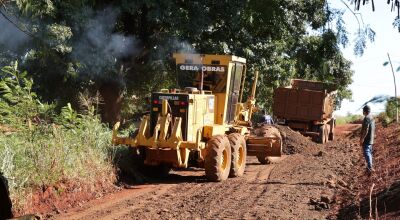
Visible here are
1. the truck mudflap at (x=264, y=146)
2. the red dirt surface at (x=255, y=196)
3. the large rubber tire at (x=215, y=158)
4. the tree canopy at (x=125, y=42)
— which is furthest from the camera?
the tree canopy at (x=125, y=42)

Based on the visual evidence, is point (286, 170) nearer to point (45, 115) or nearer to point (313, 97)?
point (45, 115)

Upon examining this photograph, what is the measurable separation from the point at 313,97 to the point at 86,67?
10.3m

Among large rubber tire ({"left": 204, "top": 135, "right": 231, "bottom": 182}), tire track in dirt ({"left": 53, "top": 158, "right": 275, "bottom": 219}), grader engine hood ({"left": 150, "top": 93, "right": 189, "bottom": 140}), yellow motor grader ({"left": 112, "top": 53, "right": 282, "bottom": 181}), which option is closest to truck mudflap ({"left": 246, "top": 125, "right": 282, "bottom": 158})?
yellow motor grader ({"left": 112, "top": 53, "right": 282, "bottom": 181})

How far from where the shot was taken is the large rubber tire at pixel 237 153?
13.1m

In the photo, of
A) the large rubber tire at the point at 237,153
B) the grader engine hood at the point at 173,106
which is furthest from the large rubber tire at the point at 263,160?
the grader engine hood at the point at 173,106

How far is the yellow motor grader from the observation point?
Answer: 12.1m

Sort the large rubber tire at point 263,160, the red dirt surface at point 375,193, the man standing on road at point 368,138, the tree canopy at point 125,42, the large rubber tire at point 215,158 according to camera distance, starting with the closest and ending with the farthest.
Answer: the red dirt surface at point 375,193 < the large rubber tire at point 215,158 < the man standing on road at point 368,138 < the tree canopy at point 125,42 < the large rubber tire at point 263,160

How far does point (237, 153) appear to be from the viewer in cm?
1326

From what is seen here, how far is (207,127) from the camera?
1295cm

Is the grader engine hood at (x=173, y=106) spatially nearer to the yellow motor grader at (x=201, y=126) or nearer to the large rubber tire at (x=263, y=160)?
the yellow motor grader at (x=201, y=126)

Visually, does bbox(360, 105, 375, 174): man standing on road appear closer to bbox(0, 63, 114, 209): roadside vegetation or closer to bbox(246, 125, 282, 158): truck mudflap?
bbox(246, 125, 282, 158): truck mudflap

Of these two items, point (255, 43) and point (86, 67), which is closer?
point (86, 67)

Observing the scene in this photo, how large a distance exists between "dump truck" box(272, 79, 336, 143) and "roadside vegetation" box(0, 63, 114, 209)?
1262 cm

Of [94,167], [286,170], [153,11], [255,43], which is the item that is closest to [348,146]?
[255,43]
